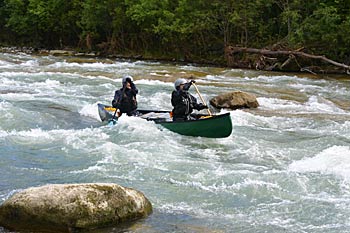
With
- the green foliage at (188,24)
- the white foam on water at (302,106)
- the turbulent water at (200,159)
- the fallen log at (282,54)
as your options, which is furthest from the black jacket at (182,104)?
the green foliage at (188,24)

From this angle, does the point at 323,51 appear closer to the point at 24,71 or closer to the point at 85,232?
the point at 24,71

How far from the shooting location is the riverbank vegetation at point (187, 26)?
24.7 m

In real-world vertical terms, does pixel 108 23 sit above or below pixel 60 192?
above

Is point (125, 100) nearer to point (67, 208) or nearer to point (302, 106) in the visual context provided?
point (302, 106)

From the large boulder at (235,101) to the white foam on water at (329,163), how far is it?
500 centimetres

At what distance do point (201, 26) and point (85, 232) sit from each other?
76.7 ft

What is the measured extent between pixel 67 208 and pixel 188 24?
24.2 meters

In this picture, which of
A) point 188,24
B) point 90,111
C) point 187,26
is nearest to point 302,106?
point 90,111

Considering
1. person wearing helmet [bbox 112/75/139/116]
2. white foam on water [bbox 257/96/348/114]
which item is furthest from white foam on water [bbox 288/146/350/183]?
white foam on water [bbox 257/96/348/114]

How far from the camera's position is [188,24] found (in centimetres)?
2872

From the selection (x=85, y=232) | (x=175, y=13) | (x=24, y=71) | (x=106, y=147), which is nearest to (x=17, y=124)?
(x=106, y=147)

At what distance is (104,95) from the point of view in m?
16.0

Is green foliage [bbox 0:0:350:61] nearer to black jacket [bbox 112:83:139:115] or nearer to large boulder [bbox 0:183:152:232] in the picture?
black jacket [bbox 112:83:139:115]

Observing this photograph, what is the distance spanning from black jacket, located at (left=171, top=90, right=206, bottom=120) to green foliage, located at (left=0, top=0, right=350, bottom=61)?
1490 cm
